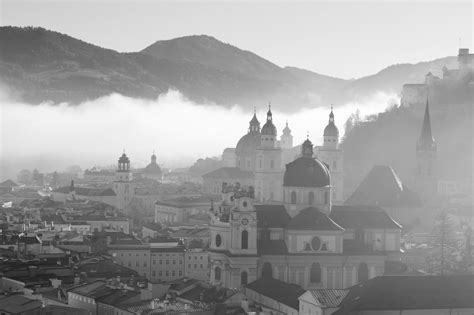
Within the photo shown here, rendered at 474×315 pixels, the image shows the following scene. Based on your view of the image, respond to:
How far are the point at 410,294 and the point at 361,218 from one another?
64.1 feet

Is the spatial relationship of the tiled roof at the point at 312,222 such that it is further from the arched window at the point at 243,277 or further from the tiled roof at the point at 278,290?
the tiled roof at the point at 278,290

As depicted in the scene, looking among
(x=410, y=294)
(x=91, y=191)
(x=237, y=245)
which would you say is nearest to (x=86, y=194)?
(x=91, y=191)

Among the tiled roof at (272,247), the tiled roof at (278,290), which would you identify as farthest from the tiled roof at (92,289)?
the tiled roof at (272,247)

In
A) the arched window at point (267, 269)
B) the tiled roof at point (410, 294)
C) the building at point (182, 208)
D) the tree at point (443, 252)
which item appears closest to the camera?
the tiled roof at point (410, 294)

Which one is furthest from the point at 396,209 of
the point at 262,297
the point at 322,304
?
the point at 322,304

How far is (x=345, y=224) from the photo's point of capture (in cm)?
7819

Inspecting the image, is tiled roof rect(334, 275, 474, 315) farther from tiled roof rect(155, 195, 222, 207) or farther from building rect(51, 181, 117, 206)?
building rect(51, 181, 117, 206)

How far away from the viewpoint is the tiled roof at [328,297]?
59438 mm

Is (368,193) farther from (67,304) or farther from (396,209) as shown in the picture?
(67,304)

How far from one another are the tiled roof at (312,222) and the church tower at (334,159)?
22716mm

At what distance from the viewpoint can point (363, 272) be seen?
76.2 m

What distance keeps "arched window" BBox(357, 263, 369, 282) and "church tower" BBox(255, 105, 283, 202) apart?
25.1 m

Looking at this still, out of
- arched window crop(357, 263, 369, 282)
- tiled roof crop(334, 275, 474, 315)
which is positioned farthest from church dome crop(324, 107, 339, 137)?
tiled roof crop(334, 275, 474, 315)

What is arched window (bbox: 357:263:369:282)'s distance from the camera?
7594 centimetres
